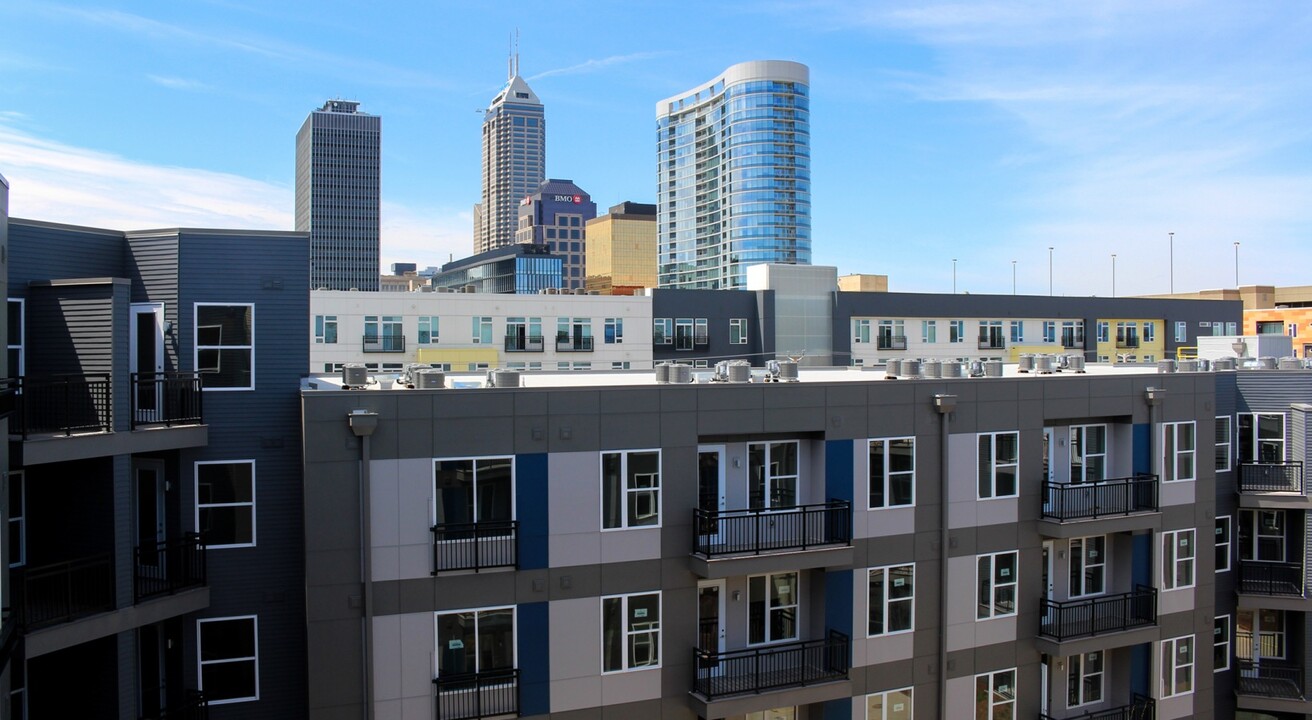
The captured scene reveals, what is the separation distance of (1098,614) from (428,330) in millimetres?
43573

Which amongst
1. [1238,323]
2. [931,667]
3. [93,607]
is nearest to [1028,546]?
[931,667]

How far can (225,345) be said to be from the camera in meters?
17.8

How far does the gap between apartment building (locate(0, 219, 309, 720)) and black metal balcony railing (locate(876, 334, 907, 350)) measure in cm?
5234

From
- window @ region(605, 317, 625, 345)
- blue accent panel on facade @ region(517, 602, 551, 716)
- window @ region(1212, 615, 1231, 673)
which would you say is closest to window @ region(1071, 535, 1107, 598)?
window @ region(1212, 615, 1231, 673)

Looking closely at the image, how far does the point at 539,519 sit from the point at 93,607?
24.9 feet

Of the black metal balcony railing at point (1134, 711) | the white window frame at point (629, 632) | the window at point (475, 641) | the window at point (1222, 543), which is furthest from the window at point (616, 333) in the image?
the window at point (475, 641)

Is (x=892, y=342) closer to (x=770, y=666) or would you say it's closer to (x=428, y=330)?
(x=428, y=330)

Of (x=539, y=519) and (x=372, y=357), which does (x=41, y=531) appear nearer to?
(x=539, y=519)

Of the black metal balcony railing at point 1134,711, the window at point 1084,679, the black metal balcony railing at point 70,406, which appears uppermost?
the black metal balcony railing at point 70,406

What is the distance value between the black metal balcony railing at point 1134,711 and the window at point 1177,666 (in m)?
0.61

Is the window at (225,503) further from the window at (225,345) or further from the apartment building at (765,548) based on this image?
the apartment building at (765,548)

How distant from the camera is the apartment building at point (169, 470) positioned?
16453 millimetres

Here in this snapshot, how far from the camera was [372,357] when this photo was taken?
57.2 m

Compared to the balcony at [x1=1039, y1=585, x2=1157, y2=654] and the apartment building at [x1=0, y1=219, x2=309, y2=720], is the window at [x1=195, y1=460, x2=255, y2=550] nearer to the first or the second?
the apartment building at [x1=0, y1=219, x2=309, y2=720]
